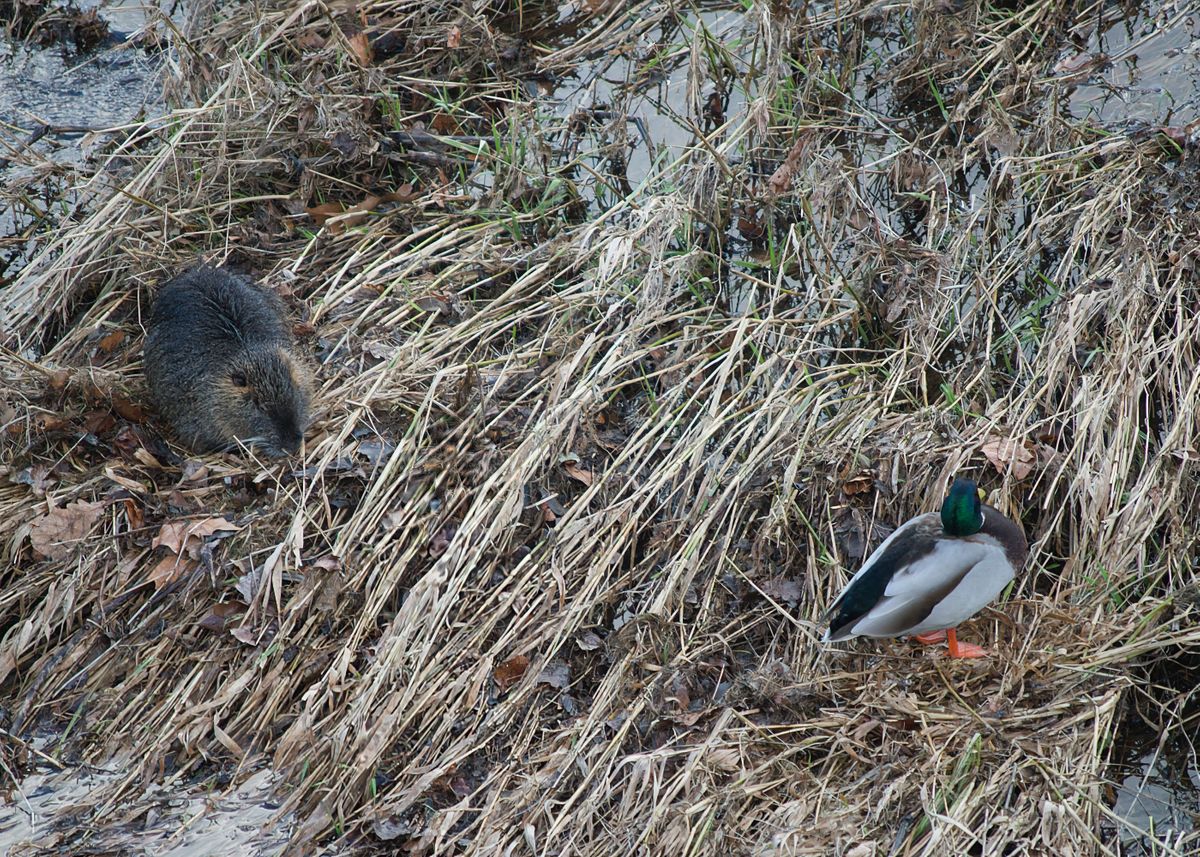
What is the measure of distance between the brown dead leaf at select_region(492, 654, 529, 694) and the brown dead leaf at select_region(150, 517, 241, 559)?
1.11 metres

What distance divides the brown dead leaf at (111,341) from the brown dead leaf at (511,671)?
2.32m

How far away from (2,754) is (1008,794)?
3132 millimetres

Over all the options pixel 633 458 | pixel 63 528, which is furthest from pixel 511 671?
pixel 63 528

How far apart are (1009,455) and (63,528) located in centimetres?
333

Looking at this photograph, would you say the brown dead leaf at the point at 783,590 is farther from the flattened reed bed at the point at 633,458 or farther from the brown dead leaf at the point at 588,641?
the brown dead leaf at the point at 588,641

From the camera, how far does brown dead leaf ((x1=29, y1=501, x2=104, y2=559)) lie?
4.32m

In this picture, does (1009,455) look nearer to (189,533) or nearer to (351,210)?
(189,533)

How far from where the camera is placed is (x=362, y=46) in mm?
6109

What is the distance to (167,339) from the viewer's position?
4.82 meters

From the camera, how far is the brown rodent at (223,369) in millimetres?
4637

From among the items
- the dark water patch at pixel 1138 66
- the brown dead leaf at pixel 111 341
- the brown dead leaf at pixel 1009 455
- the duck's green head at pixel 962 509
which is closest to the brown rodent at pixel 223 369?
the brown dead leaf at pixel 111 341

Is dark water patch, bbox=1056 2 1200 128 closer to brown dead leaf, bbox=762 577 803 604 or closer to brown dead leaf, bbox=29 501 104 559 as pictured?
brown dead leaf, bbox=762 577 803 604

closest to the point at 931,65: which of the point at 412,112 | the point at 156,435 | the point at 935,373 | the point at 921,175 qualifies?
the point at 921,175

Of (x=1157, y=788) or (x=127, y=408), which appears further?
(x=127, y=408)
